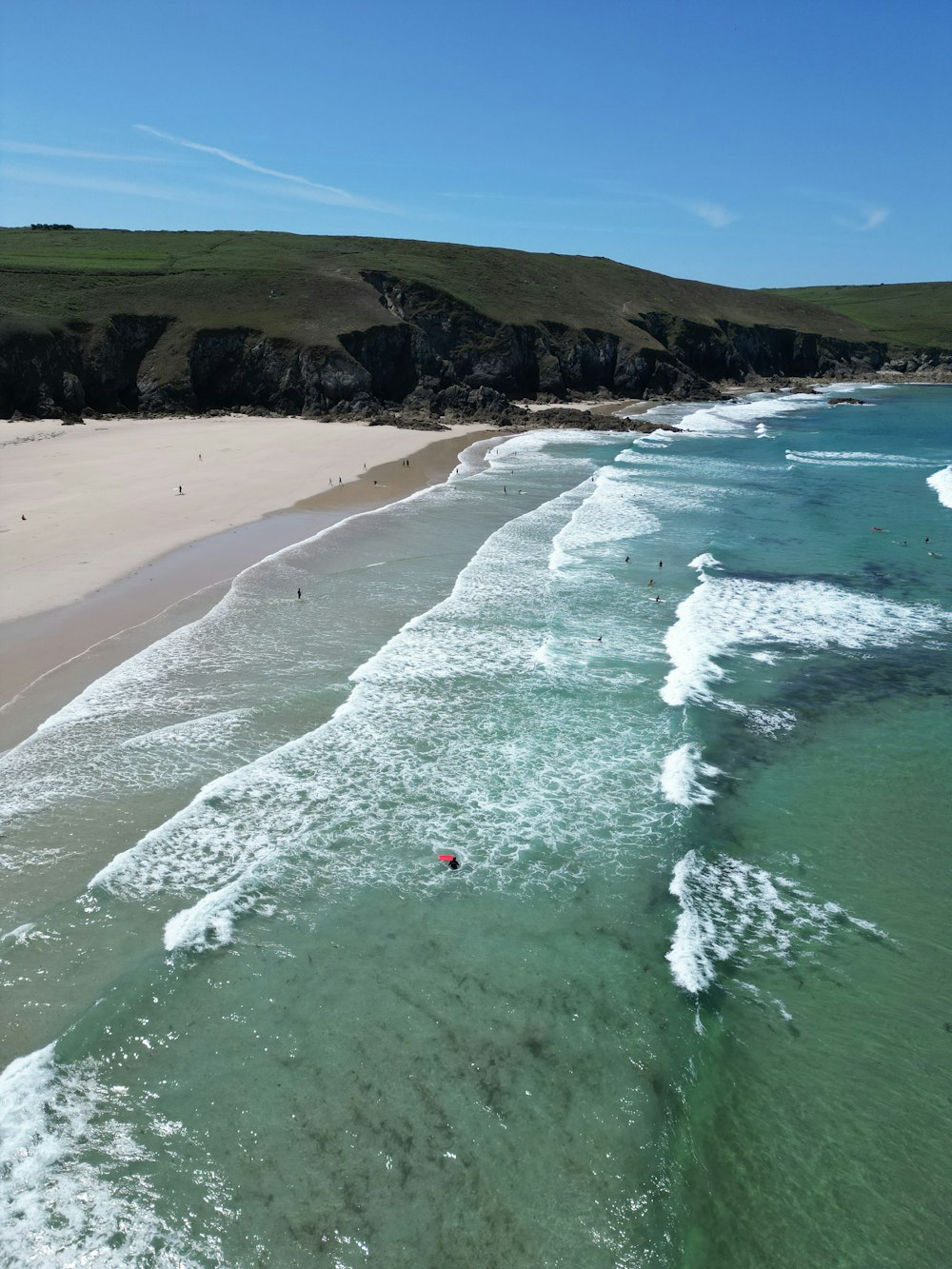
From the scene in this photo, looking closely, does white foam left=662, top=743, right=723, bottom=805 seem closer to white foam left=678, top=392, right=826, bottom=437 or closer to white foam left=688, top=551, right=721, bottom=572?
white foam left=688, top=551, right=721, bottom=572

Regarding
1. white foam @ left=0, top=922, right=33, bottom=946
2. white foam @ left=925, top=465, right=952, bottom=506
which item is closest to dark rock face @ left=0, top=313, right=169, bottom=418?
white foam @ left=0, top=922, right=33, bottom=946

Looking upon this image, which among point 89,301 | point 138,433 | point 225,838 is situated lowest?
point 225,838

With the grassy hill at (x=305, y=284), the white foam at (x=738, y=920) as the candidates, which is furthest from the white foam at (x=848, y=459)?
the white foam at (x=738, y=920)

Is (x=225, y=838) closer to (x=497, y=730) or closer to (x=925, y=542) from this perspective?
(x=497, y=730)

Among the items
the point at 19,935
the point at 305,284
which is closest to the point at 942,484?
the point at 19,935

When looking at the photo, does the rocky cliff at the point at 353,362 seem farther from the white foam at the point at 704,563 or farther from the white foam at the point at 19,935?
the white foam at the point at 19,935

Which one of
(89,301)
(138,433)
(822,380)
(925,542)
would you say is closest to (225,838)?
(925,542)
